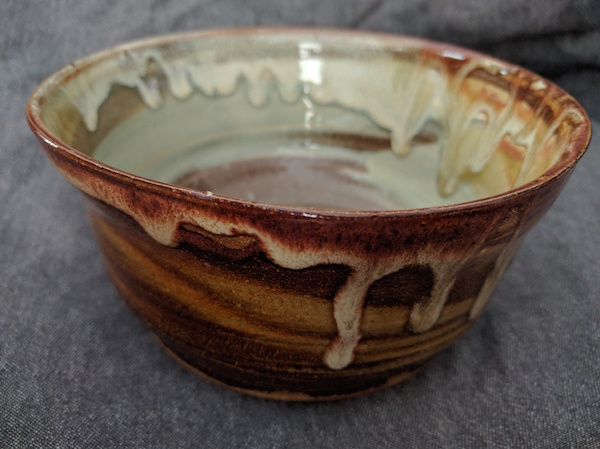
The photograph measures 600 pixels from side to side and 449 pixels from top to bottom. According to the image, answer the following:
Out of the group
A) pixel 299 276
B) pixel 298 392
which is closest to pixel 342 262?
pixel 299 276

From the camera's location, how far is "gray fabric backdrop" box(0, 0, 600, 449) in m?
0.50

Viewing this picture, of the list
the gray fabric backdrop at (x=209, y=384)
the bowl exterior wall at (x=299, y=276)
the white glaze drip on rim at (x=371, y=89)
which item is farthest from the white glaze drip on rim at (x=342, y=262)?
the white glaze drip on rim at (x=371, y=89)

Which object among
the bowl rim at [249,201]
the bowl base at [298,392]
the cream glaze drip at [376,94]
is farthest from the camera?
the cream glaze drip at [376,94]

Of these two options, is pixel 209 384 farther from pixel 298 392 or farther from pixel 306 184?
pixel 306 184

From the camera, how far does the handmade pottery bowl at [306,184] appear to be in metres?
0.37

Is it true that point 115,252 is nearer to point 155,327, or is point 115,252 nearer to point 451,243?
point 155,327

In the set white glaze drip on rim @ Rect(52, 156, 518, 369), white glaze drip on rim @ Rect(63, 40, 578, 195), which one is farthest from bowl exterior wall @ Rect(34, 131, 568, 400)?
white glaze drip on rim @ Rect(63, 40, 578, 195)

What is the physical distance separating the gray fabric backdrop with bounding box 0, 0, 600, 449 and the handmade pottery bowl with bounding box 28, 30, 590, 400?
Result: 37mm

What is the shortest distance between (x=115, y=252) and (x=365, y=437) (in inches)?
10.5

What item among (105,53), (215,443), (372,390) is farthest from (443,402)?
(105,53)

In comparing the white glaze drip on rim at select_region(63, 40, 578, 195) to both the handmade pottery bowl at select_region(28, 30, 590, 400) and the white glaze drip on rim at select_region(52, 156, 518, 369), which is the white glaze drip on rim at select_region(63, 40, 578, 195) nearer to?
the handmade pottery bowl at select_region(28, 30, 590, 400)

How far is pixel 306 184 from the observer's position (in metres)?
0.81

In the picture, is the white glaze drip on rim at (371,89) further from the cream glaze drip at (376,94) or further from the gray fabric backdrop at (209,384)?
the gray fabric backdrop at (209,384)

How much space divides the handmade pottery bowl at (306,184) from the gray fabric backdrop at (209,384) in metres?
0.04
